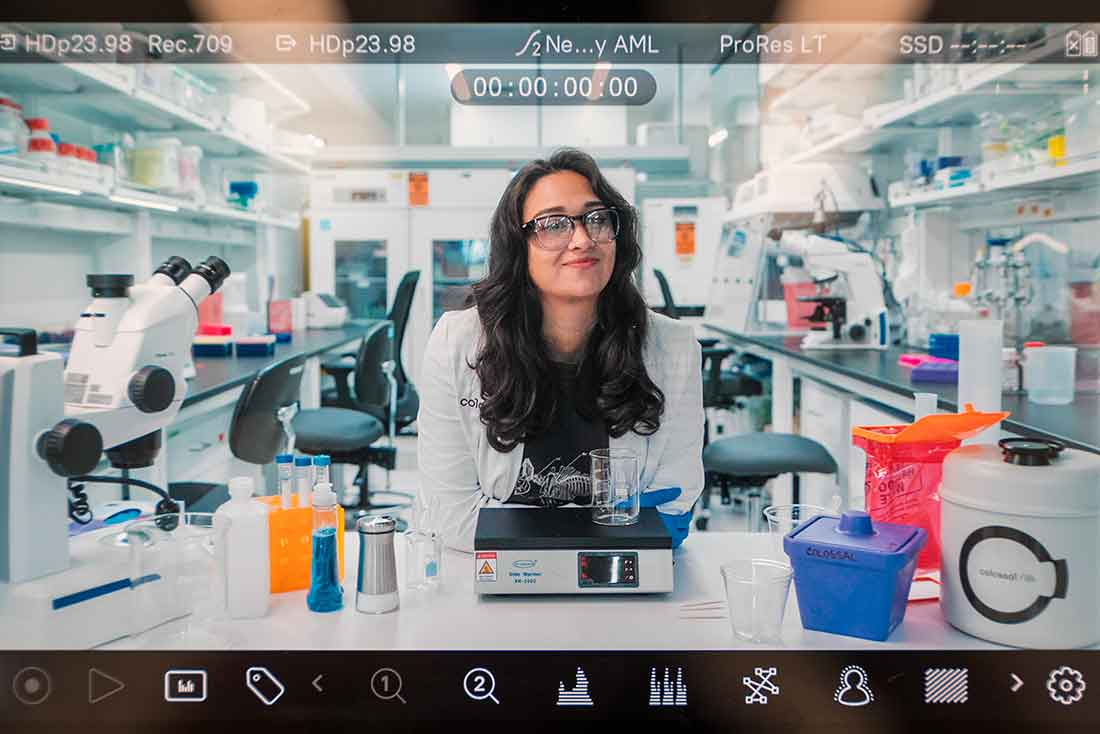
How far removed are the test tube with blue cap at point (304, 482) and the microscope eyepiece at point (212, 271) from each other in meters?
0.43

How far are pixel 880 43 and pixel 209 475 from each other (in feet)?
9.79

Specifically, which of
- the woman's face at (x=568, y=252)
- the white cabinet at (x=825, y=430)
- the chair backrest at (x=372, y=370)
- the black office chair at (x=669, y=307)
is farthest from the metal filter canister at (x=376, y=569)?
the black office chair at (x=669, y=307)

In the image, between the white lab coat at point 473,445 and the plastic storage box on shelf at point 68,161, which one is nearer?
the white lab coat at point 473,445

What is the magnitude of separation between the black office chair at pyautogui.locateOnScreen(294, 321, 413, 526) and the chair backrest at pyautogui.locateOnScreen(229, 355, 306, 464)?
50 cm

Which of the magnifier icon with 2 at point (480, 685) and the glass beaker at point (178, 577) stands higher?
the glass beaker at point (178, 577)

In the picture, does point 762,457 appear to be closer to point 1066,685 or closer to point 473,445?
point 473,445

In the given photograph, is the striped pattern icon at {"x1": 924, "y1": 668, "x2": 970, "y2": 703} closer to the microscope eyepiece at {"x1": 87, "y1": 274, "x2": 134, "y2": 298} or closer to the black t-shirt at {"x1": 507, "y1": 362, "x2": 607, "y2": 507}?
the black t-shirt at {"x1": 507, "y1": 362, "x2": 607, "y2": 507}

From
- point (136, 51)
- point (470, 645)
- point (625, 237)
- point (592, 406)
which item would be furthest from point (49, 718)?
point (625, 237)

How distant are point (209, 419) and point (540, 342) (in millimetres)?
1905

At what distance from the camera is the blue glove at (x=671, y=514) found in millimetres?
1198

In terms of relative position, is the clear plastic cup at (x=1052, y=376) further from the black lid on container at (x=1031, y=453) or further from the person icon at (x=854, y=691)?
the person icon at (x=854, y=691)

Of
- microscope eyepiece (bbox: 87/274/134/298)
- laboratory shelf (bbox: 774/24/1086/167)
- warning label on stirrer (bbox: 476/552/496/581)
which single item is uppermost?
laboratory shelf (bbox: 774/24/1086/167)

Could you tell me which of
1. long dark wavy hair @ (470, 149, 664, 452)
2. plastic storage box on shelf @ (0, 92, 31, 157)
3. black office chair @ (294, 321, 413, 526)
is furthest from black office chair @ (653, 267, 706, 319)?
plastic storage box on shelf @ (0, 92, 31, 157)

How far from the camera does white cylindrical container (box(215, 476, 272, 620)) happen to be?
0.92 metres
